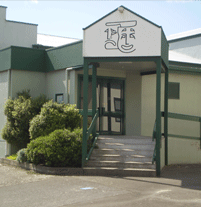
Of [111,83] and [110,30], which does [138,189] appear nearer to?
[110,30]

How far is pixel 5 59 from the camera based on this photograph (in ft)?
45.7

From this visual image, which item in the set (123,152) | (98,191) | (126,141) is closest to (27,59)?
(126,141)

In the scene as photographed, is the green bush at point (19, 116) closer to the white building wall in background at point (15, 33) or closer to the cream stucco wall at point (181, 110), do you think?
the cream stucco wall at point (181, 110)

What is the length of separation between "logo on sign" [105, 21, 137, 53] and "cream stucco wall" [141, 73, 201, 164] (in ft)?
13.4

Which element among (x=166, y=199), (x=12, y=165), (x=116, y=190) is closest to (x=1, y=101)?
(x=12, y=165)

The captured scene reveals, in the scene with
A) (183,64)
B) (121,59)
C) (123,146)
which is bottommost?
(123,146)

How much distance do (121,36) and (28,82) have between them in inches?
222

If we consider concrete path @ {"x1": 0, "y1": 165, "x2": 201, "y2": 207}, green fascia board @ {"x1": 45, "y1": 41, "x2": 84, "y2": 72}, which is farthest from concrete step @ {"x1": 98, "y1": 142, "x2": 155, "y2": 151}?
green fascia board @ {"x1": 45, "y1": 41, "x2": 84, "y2": 72}

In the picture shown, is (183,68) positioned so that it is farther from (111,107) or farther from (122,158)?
(122,158)

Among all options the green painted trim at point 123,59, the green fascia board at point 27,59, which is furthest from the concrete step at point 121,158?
the green fascia board at point 27,59

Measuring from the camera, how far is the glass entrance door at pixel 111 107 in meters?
13.3

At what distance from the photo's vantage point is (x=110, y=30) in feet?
33.1

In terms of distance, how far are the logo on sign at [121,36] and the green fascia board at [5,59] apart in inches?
209

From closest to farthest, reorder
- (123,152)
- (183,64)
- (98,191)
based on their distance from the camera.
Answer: (98,191)
(123,152)
(183,64)
